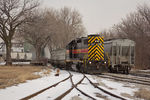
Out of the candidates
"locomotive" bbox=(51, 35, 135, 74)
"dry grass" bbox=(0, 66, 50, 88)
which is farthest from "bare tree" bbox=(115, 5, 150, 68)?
"dry grass" bbox=(0, 66, 50, 88)

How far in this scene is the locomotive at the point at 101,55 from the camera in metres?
15.9

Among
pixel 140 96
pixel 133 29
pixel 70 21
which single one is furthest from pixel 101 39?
pixel 70 21

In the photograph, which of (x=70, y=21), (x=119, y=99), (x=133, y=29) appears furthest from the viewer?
(x=70, y=21)

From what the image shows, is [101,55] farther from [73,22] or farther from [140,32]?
[73,22]

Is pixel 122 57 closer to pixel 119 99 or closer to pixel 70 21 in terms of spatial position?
pixel 119 99

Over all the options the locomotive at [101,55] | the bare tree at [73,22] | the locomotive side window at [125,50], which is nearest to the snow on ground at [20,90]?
the locomotive at [101,55]

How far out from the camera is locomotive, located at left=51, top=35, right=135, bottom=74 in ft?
52.0

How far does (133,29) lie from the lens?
96.9ft

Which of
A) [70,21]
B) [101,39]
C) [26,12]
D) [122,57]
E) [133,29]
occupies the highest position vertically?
[70,21]

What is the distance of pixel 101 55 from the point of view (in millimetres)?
16469

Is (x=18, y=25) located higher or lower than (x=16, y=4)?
lower

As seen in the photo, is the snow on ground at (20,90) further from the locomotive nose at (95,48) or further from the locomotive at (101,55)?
the locomotive nose at (95,48)

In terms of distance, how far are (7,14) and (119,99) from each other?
2369 cm

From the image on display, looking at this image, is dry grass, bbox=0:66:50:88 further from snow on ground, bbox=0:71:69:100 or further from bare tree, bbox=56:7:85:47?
bare tree, bbox=56:7:85:47
